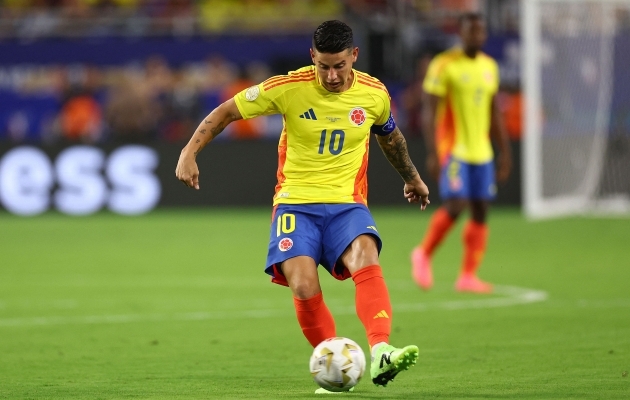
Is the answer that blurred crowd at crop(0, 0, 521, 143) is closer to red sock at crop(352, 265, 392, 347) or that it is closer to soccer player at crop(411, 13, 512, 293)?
soccer player at crop(411, 13, 512, 293)

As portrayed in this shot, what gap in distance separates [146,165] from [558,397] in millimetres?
15275

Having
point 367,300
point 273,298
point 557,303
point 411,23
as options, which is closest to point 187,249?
point 273,298

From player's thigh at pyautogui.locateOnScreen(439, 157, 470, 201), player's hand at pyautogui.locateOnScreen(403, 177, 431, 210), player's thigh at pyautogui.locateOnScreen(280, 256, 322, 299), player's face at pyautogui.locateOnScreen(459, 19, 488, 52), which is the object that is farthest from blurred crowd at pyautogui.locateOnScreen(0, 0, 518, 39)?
player's thigh at pyautogui.locateOnScreen(280, 256, 322, 299)

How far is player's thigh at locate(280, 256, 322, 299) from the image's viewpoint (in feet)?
21.0

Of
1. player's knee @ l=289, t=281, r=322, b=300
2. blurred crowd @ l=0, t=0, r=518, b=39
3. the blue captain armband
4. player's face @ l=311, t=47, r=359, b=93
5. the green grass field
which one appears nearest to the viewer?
player's face @ l=311, t=47, r=359, b=93

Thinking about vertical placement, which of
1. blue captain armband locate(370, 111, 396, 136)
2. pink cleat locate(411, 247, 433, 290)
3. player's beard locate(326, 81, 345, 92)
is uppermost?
player's beard locate(326, 81, 345, 92)

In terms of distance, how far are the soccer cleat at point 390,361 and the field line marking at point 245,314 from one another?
3993mm

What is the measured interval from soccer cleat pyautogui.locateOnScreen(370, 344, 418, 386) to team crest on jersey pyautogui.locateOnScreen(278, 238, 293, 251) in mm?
769

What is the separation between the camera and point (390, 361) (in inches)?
230

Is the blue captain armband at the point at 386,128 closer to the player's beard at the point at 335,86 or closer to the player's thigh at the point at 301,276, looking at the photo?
the player's beard at the point at 335,86

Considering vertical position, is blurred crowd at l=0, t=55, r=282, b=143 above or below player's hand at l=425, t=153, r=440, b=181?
above

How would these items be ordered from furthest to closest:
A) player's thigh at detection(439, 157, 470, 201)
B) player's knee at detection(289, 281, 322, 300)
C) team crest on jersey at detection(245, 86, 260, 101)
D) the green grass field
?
player's thigh at detection(439, 157, 470, 201) → the green grass field → team crest on jersey at detection(245, 86, 260, 101) → player's knee at detection(289, 281, 322, 300)

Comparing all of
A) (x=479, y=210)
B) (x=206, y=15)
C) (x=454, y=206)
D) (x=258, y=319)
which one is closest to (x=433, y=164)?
(x=454, y=206)

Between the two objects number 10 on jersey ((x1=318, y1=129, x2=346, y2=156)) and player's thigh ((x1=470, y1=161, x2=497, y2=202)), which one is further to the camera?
player's thigh ((x1=470, y1=161, x2=497, y2=202))
